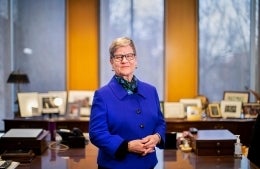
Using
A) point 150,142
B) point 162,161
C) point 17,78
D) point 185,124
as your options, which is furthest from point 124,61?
point 17,78

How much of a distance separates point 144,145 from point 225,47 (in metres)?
3.88

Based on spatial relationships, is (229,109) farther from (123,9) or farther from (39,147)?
(39,147)

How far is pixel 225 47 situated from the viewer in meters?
5.32

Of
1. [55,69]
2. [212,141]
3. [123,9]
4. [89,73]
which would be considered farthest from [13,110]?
[212,141]

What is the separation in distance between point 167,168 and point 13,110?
11.8 feet

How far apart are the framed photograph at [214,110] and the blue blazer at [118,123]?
2934 mm

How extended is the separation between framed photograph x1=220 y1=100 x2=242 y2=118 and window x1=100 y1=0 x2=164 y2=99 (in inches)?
39.9

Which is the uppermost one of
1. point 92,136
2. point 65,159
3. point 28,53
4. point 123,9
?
point 123,9

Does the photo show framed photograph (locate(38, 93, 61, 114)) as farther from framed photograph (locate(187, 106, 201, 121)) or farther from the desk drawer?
the desk drawer

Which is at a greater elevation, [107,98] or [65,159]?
[107,98]

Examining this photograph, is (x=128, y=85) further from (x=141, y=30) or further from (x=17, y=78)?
(x=141, y=30)

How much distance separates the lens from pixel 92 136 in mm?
1803

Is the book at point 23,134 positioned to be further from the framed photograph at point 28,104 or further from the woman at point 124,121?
the framed photograph at point 28,104

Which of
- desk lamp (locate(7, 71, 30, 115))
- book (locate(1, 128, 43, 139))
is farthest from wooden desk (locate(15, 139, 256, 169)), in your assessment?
desk lamp (locate(7, 71, 30, 115))
